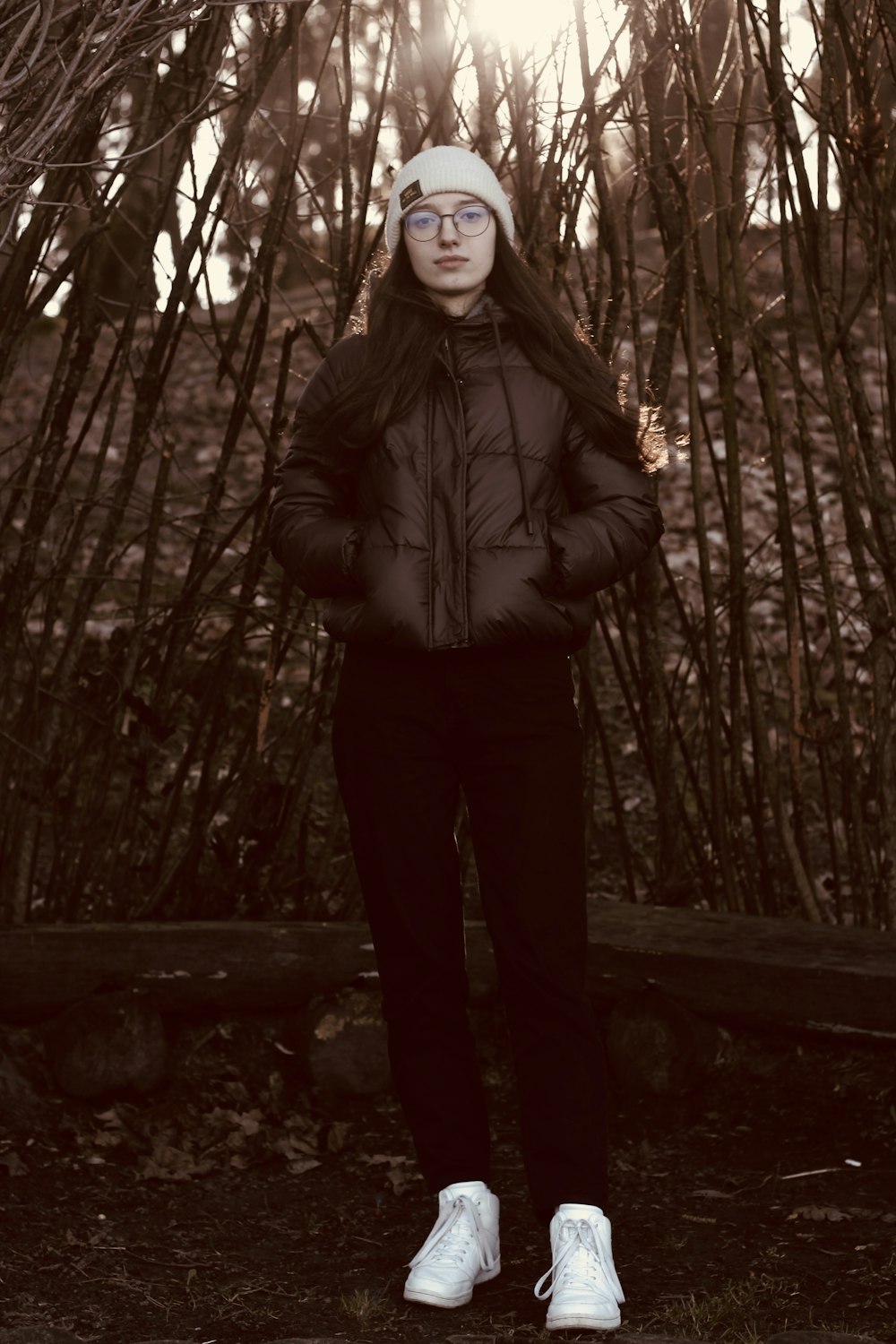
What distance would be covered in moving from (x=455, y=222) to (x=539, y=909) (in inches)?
44.2

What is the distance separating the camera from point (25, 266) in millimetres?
3400

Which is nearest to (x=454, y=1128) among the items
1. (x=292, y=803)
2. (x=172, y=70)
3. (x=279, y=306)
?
(x=292, y=803)

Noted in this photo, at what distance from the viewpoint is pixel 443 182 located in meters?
2.56

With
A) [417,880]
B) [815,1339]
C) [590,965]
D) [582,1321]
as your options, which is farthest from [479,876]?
[590,965]

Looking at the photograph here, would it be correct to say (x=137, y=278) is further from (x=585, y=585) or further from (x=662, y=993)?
(x=662, y=993)

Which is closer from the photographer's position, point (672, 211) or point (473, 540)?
point (473, 540)

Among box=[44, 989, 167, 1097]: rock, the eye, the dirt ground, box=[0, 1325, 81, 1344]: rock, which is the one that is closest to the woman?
the eye

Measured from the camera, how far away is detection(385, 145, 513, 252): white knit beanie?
2568 mm

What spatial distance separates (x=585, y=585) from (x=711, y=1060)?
4.87ft

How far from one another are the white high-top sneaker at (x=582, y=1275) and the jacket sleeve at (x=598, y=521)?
3.17 feet

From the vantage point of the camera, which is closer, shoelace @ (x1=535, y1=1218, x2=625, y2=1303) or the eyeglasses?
shoelace @ (x1=535, y1=1218, x2=625, y2=1303)

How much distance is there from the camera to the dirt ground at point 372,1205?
246 centimetres

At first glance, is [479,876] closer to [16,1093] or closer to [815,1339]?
[815,1339]

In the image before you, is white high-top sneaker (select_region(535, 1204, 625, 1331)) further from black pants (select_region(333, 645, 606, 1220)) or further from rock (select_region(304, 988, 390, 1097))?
rock (select_region(304, 988, 390, 1097))
